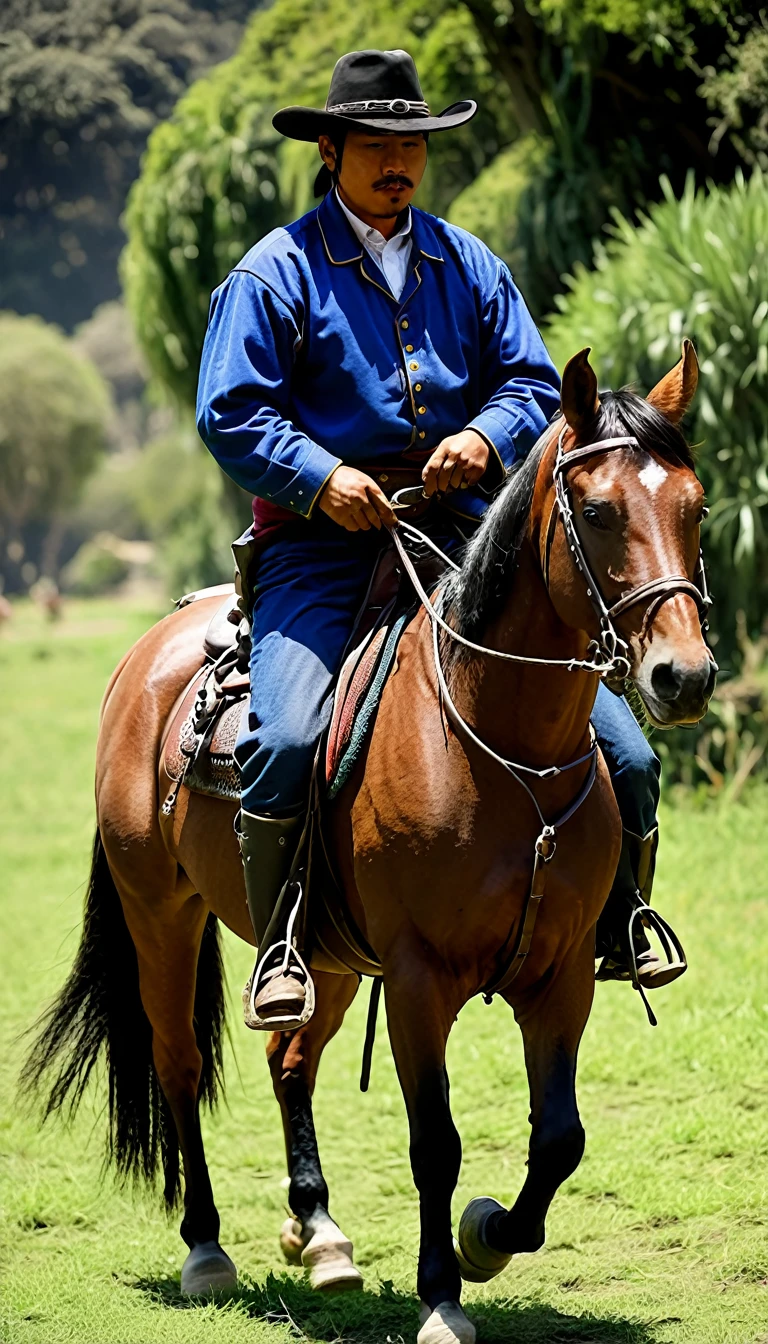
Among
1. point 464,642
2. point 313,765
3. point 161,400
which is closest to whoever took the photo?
point 464,642

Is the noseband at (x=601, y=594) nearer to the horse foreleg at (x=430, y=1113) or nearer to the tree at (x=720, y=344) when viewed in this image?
the horse foreleg at (x=430, y=1113)

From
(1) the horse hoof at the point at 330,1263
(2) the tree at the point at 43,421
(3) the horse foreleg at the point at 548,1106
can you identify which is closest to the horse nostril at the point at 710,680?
(3) the horse foreleg at the point at 548,1106

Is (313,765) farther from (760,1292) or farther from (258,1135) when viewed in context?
(258,1135)

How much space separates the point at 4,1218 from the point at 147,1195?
758 millimetres

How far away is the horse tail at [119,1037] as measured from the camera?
218 inches

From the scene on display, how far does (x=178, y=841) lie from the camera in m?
5.02

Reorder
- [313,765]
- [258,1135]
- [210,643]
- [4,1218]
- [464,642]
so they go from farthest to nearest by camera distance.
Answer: [258,1135], [4,1218], [210,643], [313,765], [464,642]

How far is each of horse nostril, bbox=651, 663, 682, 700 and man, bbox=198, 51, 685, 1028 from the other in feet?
3.52

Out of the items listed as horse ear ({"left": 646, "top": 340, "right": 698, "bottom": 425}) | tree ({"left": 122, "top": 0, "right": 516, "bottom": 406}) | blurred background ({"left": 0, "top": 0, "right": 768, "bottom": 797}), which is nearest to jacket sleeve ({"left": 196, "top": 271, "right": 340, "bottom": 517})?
horse ear ({"left": 646, "top": 340, "right": 698, "bottom": 425})

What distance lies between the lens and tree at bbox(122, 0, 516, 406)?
1809 cm

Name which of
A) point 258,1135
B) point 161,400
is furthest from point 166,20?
point 258,1135

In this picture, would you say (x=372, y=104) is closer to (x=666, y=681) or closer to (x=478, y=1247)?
(x=666, y=681)

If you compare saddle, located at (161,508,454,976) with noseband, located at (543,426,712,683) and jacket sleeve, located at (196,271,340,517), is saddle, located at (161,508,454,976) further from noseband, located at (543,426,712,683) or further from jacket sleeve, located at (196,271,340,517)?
noseband, located at (543,426,712,683)

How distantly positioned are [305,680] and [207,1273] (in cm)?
211
